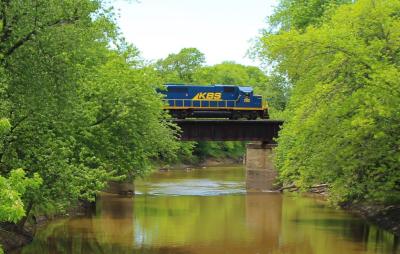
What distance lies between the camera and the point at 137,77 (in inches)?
1138

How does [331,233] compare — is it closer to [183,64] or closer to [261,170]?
[261,170]

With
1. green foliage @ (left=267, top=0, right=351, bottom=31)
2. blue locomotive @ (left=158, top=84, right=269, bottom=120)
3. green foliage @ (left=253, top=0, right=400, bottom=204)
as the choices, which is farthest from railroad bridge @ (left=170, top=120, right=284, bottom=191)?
green foliage @ (left=253, top=0, right=400, bottom=204)

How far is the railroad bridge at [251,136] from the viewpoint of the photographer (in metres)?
47.1

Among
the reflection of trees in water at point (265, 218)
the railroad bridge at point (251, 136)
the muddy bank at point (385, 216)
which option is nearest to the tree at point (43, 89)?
the reflection of trees in water at point (265, 218)

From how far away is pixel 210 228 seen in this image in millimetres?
28375

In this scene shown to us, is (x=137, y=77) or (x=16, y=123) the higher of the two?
(x=137, y=77)

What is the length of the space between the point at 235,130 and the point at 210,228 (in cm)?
2035

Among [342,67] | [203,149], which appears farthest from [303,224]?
[203,149]

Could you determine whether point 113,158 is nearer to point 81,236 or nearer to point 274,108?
point 81,236

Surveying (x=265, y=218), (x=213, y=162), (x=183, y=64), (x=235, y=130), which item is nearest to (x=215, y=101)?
(x=235, y=130)

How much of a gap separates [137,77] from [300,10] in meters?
22.6

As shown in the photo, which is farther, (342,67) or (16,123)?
Answer: (342,67)

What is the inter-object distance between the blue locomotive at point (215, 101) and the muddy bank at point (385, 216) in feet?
65.6

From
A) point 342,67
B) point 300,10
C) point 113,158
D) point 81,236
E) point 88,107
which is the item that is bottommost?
point 81,236
